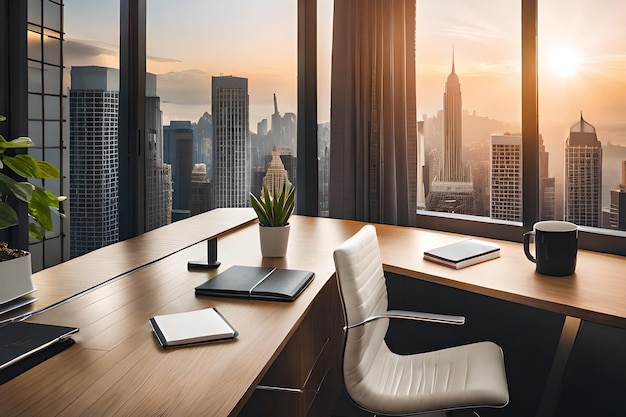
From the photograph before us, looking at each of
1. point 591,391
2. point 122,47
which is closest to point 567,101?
point 591,391

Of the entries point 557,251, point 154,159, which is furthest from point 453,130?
point 154,159

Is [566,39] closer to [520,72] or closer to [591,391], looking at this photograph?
[520,72]

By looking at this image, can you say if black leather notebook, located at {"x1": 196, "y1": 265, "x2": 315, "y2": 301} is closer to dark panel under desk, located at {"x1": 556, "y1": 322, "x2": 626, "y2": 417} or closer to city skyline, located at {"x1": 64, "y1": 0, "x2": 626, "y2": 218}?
city skyline, located at {"x1": 64, "y1": 0, "x2": 626, "y2": 218}

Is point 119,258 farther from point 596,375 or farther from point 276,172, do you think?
point 596,375

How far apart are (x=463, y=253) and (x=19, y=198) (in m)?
1.23

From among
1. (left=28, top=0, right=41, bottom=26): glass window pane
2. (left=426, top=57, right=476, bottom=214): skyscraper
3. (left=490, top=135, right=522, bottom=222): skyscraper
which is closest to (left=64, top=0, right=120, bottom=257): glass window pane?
(left=28, top=0, right=41, bottom=26): glass window pane

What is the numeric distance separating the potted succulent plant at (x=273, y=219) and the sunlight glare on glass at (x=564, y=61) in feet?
3.54

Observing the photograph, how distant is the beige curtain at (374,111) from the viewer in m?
2.51

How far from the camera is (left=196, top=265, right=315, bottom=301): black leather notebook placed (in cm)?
142

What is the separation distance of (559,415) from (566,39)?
132 cm

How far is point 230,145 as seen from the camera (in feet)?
7.70

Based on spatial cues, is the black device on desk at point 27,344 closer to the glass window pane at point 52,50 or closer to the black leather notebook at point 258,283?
the black leather notebook at point 258,283

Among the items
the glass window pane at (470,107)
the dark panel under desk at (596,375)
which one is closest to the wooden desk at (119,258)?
the glass window pane at (470,107)

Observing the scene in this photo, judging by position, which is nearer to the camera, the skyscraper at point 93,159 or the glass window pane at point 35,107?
the glass window pane at point 35,107
